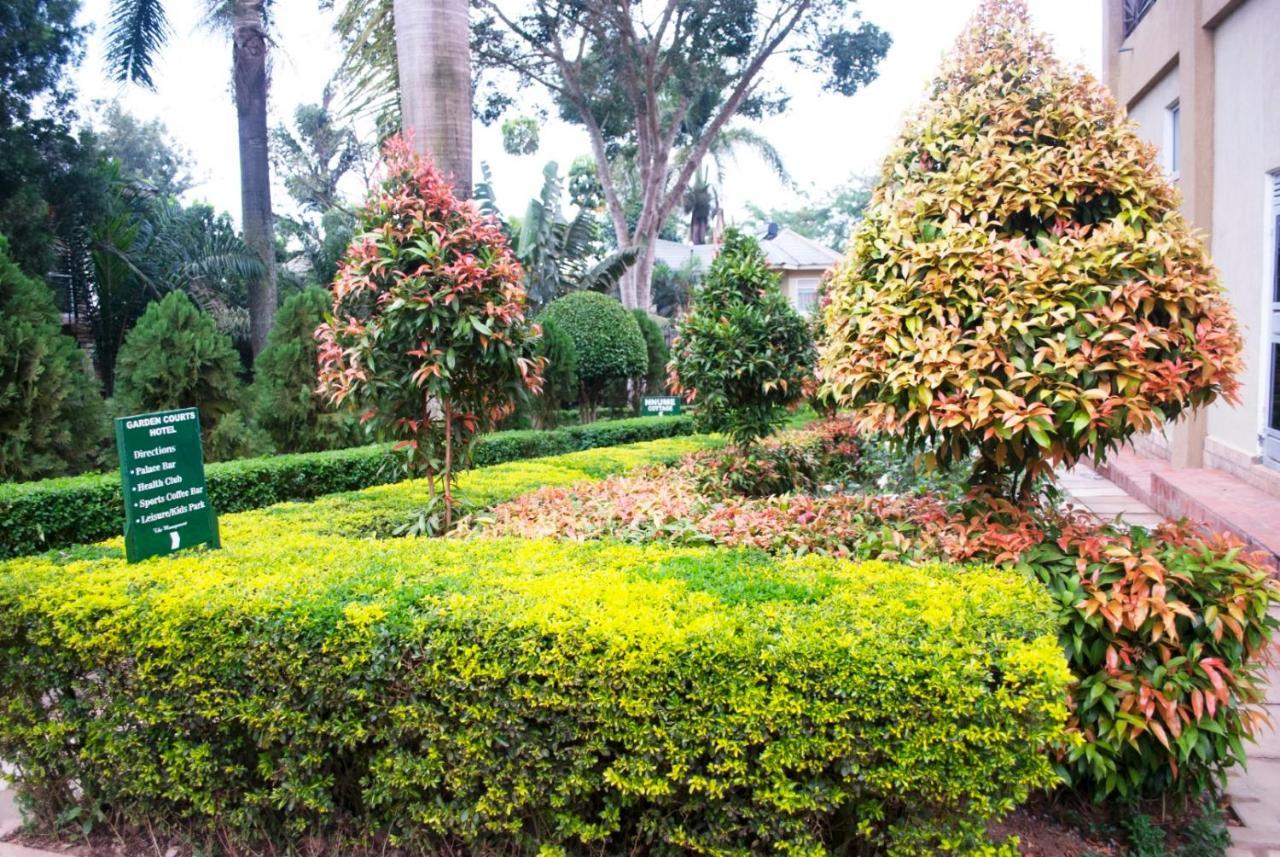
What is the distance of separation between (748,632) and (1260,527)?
5614mm

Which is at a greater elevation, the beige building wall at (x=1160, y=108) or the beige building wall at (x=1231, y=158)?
the beige building wall at (x=1160, y=108)

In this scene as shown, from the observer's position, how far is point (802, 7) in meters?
18.2

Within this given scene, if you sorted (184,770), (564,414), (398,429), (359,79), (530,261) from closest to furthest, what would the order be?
1. (184,770)
2. (398,429)
3. (359,79)
4. (564,414)
5. (530,261)

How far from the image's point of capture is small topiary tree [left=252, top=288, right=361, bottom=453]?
33.3 feet

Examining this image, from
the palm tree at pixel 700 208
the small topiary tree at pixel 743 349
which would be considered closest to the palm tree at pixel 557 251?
the small topiary tree at pixel 743 349

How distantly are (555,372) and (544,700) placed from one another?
11.1m

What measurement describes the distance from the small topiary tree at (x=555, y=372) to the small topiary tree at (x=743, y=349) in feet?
19.0

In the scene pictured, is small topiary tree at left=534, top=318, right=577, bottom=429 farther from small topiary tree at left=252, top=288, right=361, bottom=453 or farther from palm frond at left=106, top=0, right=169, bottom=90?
palm frond at left=106, top=0, right=169, bottom=90

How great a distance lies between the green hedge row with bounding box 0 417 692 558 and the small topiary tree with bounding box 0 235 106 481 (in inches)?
27.5

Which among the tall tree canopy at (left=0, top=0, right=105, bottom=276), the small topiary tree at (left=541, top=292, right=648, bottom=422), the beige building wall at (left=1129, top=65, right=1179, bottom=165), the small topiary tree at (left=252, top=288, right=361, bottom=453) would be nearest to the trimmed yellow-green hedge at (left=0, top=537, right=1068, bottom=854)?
the small topiary tree at (left=252, top=288, right=361, bottom=453)

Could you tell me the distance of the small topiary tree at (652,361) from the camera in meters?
18.4

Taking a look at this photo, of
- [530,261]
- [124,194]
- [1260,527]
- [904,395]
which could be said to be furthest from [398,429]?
[124,194]

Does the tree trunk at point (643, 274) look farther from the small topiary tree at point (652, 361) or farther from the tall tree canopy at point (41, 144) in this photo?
the tall tree canopy at point (41, 144)

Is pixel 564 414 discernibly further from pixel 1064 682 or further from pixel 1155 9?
pixel 1064 682
